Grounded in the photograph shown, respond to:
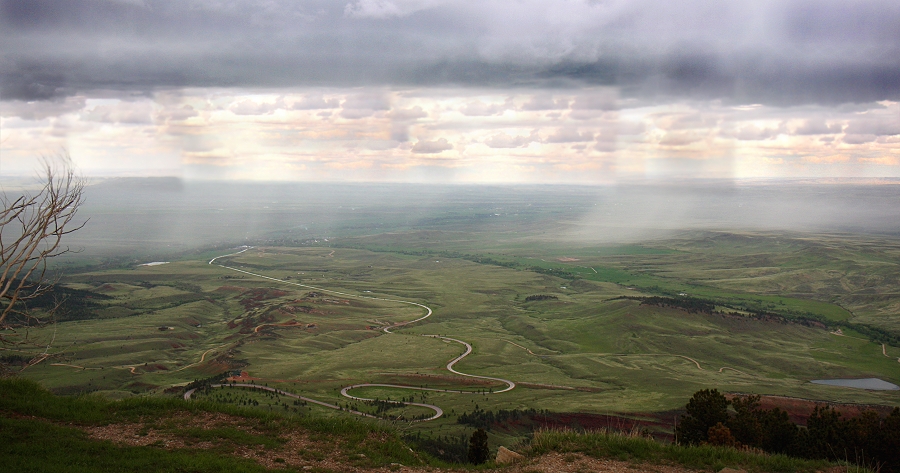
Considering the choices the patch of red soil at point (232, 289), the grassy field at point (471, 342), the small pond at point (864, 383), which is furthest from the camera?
the patch of red soil at point (232, 289)

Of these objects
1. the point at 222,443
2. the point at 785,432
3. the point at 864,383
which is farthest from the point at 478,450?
the point at 864,383

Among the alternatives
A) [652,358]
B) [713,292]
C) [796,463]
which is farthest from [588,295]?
[796,463]

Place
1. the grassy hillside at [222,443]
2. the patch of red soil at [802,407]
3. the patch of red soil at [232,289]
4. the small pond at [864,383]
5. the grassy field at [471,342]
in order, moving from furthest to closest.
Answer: the patch of red soil at [232,289] → the small pond at [864,383] → the grassy field at [471,342] → the patch of red soil at [802,407] → the grassy hillside at [222,443]

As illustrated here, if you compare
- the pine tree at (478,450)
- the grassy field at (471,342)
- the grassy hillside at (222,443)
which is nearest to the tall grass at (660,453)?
the grassy hillside at (222,443)

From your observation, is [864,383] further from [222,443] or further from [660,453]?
[222,443]

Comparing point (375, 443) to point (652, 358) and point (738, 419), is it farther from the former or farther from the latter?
point (652, 358)

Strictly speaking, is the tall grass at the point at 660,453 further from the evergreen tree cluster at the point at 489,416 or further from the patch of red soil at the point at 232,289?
the patch of red soil at the point at 232,289
